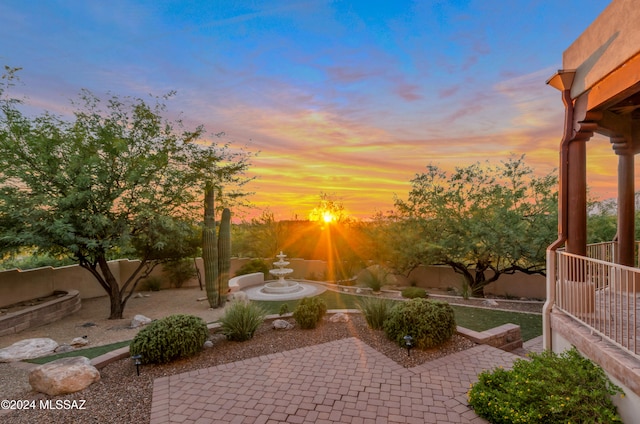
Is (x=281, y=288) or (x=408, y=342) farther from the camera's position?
(x=281, y=288)

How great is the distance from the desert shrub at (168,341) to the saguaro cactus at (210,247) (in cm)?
604

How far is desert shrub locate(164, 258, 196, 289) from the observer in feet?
51.5

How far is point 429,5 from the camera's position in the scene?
729cm

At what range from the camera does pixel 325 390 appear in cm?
420

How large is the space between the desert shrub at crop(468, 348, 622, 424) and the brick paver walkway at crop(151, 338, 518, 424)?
0.29m

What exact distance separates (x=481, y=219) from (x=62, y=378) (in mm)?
12194

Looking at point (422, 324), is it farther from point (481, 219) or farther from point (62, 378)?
point (481, 219)

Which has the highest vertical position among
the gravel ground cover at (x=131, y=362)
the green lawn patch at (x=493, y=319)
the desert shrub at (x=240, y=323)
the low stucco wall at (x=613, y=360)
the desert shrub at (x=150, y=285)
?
the low stucco wall at (x=613, y=360)

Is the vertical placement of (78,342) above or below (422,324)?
below

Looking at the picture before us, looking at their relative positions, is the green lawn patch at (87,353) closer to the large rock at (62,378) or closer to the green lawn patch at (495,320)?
the large rock at (62,378)

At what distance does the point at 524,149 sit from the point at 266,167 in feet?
33.4

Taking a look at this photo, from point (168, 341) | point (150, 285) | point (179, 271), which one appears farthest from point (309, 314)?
point (150, 285)

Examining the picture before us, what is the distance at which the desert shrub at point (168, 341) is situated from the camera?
5.16 meters

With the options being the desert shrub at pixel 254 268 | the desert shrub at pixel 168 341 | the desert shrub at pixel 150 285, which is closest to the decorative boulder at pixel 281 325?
the desert shrub at pixel 168 341
